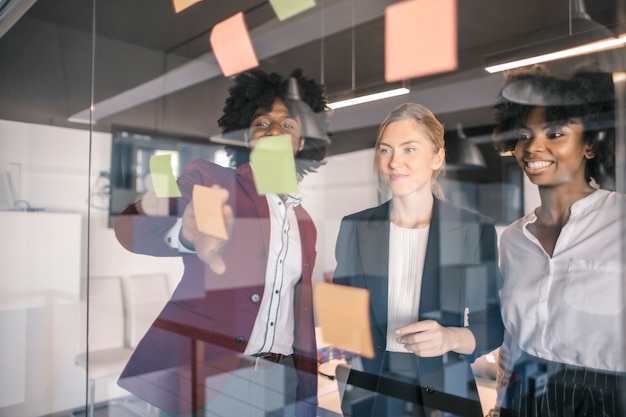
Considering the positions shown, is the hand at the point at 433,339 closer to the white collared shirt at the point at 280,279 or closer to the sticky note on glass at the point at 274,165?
the white collared shirt at the point at 280,279

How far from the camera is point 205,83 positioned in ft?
4.79

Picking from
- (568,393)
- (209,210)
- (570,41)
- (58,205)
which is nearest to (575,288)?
(568,393)

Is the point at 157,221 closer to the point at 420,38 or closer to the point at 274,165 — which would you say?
the point at 274,165

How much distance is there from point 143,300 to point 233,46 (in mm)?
922

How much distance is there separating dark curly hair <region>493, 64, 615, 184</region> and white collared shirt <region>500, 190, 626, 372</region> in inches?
2.5

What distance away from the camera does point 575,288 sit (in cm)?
67

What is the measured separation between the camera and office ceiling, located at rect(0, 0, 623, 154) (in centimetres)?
75

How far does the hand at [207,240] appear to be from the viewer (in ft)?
4.27

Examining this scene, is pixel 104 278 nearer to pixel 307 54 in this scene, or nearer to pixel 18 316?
pixel 18 316

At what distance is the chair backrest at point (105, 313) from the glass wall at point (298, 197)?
13 millimetres

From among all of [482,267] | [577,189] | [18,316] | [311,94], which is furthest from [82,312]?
[577,189]

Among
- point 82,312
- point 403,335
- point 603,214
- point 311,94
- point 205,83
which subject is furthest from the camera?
point 82,312

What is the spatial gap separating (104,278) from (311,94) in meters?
1.48

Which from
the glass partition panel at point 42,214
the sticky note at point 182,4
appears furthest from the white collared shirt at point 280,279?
the glass partition panel at point 42,214
